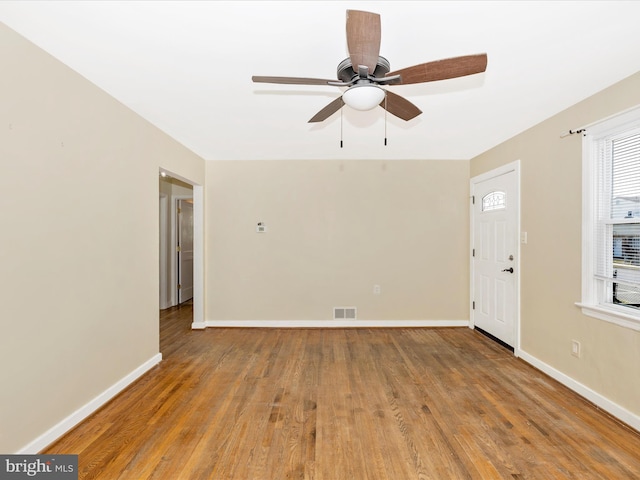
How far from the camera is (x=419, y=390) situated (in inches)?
98.1

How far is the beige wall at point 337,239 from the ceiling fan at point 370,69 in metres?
2.56

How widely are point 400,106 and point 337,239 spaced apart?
99.0 inches

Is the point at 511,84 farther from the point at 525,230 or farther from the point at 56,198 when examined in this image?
the point at 56,198

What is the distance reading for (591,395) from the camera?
2.31m

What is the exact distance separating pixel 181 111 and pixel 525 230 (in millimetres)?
3641

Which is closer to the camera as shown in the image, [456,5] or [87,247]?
[456,5]

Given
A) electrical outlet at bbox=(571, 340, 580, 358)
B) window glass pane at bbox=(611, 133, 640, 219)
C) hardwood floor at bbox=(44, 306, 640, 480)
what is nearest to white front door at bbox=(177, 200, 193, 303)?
hardwood floor at bbox=(44, 306, 640, 480)

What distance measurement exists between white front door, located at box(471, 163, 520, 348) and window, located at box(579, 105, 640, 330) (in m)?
0.83

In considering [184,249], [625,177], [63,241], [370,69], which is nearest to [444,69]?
[370,69]

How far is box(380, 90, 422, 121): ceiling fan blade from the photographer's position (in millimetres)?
1844

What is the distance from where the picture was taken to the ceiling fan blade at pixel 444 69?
1.42 meters

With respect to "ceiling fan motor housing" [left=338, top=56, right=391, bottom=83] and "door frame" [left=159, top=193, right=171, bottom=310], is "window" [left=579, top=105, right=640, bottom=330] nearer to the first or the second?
"ceiling fan motor housing" [left=338, top=56, right=391, bottom=83]

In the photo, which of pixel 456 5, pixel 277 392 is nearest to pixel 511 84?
pixel 456 5

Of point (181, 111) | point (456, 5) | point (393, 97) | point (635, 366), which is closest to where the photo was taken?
point (456, 5)
